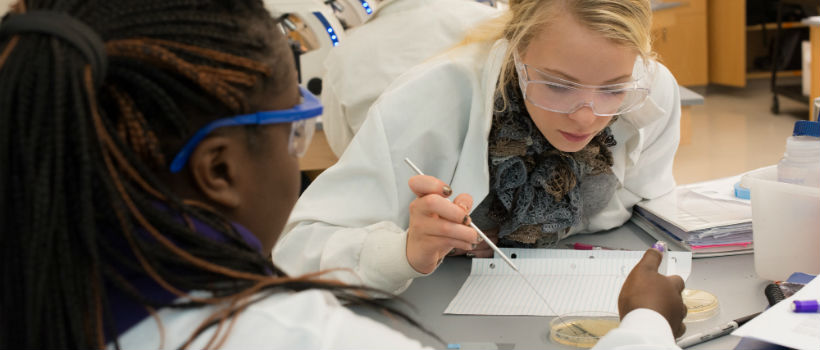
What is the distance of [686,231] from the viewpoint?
4.14 feet

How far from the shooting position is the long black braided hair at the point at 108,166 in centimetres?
56

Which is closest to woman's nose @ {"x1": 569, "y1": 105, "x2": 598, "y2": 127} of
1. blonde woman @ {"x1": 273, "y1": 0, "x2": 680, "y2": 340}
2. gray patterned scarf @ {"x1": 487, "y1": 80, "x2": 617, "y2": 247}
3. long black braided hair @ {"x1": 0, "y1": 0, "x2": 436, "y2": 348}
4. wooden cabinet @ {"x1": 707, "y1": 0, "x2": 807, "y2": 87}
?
blonde woman @ {"x1": 273, "y1": 0, "x2": 680, "y2": 340}

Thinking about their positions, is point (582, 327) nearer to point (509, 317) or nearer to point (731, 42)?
point (509, 317)

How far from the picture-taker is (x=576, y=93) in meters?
1.18

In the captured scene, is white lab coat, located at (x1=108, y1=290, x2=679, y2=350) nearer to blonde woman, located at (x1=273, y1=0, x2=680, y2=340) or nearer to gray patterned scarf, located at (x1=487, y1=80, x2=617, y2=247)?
blonde woman, located at (x1=273, y1=0, x2=680, y2=340)

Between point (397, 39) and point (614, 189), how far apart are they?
0.79 m

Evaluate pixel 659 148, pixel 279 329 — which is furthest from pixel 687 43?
pixel 279 329

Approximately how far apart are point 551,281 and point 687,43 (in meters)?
5.08

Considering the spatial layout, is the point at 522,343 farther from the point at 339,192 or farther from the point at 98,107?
the point at 98,107

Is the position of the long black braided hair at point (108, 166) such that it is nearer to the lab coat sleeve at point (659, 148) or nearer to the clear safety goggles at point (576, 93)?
the clear safety goggles at point (576, 93)

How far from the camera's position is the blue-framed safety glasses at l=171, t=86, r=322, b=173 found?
63cm

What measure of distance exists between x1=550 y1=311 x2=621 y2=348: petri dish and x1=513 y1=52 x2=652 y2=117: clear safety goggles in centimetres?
34

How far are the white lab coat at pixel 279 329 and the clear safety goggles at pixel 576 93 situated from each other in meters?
0.67

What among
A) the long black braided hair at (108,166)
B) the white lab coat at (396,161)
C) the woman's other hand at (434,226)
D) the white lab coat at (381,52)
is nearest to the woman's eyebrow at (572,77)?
the white lab coat at (396,161)
